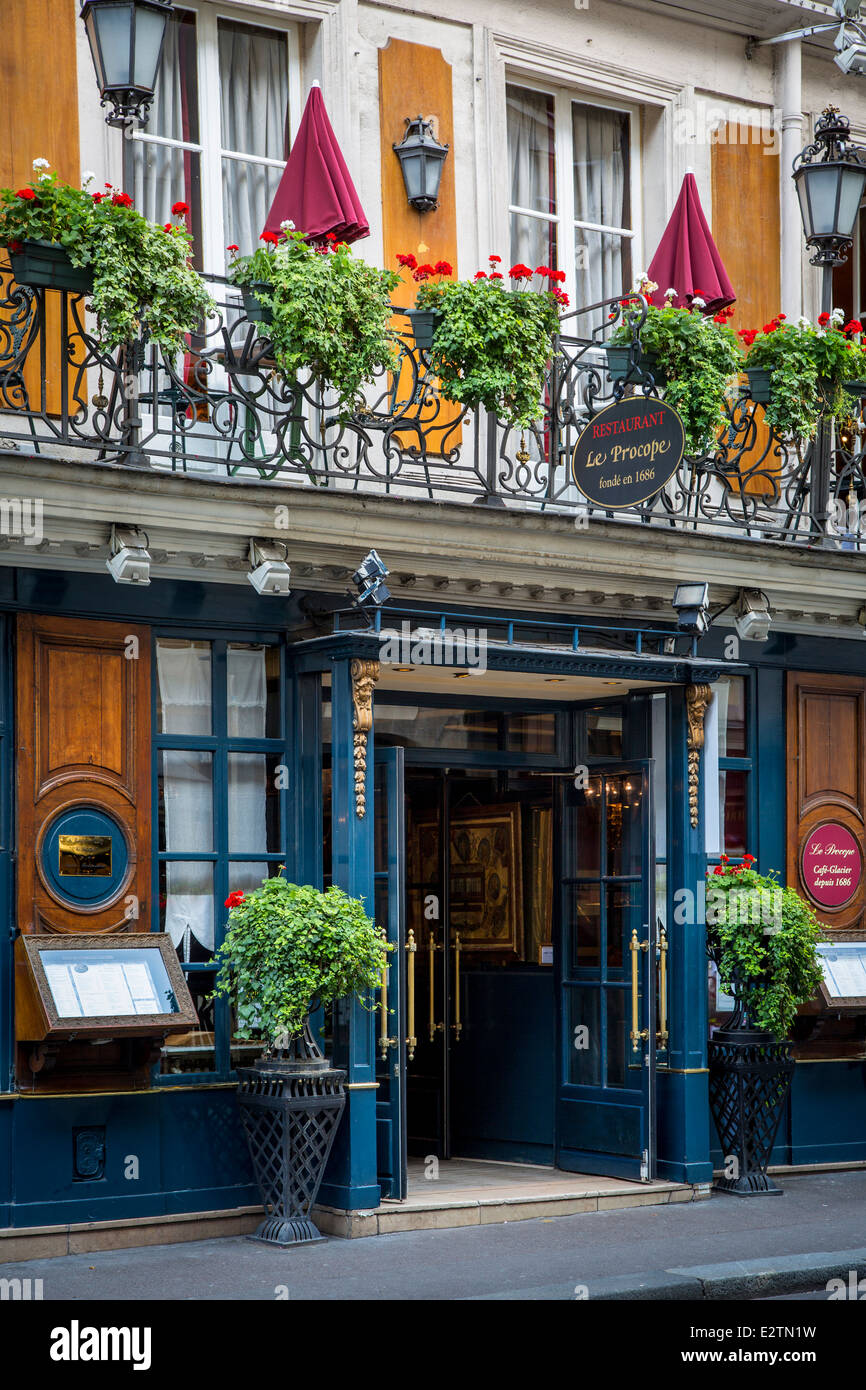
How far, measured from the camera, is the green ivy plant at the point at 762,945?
11453 millimetres

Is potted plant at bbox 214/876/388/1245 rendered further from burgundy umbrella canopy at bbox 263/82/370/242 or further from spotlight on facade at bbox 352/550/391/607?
burgundy umbrella canopy at bbox 263/82/370/242

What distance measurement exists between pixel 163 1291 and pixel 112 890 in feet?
7.59

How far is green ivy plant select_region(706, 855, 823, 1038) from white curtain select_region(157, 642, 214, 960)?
3249mm

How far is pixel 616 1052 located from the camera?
1163cm

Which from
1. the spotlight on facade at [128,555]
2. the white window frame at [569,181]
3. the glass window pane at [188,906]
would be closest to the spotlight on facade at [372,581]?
the spotlight on facade at [128,555]

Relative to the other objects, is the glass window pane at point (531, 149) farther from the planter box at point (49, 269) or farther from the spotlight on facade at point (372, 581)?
the planter box at point (49, 269)

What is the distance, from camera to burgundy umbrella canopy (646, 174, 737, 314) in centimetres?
1235

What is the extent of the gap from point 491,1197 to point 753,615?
160 inches

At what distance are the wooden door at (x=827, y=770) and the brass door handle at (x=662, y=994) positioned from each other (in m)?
1.64

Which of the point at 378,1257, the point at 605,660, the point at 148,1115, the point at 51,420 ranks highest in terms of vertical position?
the point at 51,420

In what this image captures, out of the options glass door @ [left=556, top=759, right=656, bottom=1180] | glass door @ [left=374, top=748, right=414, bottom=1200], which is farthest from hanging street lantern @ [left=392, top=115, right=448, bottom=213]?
glass door @ [left=556, top=759, right=656, bottom=1180]

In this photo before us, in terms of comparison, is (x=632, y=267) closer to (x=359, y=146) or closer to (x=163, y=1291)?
(x=359, y=146)

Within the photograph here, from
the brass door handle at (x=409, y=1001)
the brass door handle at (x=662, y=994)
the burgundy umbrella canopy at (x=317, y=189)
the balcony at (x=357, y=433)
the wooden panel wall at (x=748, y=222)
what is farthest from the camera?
the wooden panel wall at (x=748, y=222)
